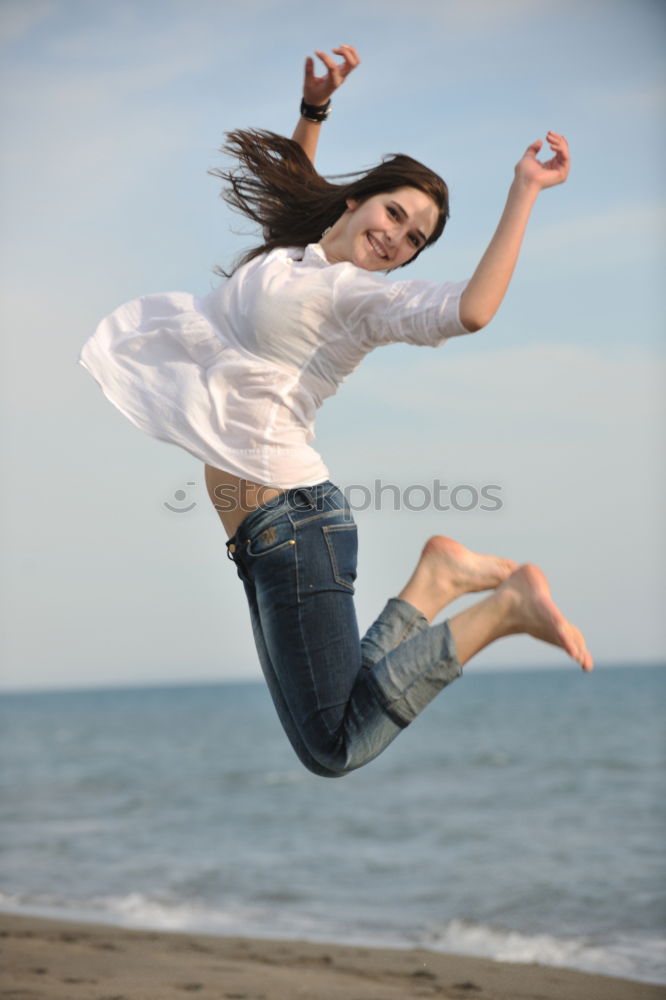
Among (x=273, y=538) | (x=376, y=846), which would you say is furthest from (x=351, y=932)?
(x=273, y=538)

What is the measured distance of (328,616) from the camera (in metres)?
2.94

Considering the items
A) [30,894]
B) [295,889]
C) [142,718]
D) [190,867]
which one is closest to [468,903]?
[295,889]

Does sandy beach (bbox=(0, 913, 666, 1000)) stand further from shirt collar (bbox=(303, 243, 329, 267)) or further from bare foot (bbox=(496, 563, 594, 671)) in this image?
shirt collar (bbox=(303, 243, 329, 267))

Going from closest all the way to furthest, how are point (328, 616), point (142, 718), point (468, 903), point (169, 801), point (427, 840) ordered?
1. point (328, 616)
2. point (468, 903)
3. point (427, 840)
4. point (169, 801)
5. point (142, 718)

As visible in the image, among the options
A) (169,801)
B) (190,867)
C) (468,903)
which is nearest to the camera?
(468,903)

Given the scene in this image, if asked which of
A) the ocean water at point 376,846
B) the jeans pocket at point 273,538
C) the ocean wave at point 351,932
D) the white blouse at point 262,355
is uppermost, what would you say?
the white blouse at point 262,355

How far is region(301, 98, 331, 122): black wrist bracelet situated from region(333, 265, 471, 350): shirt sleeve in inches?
36.8

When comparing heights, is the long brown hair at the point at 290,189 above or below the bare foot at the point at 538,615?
above

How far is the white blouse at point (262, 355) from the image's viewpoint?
286cm

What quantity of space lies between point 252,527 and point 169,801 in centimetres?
1547

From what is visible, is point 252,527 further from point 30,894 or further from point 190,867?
point 190,867

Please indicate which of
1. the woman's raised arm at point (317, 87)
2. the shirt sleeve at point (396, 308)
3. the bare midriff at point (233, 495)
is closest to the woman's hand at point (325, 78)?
the woman's raised arm at point (317, 87)

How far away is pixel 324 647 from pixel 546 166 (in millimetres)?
1356

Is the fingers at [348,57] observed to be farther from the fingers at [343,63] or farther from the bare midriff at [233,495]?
the bare midriff at [233,495]
